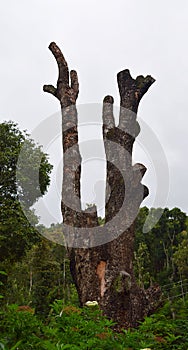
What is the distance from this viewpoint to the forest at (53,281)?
120 inches

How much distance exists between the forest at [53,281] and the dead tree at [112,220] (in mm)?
317

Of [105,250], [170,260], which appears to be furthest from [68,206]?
[170,260]

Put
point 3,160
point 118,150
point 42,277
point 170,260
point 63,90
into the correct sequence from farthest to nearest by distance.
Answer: point 170,260 → point 42,277 → point 3,160 → point 63,90 → point 118,150

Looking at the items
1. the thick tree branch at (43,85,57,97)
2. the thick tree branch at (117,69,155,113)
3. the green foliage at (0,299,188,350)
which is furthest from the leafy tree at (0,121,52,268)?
the green foliage at (0,299,188,350)

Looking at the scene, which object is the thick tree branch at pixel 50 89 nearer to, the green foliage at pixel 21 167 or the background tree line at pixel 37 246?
the background tree line at pixel 37 246

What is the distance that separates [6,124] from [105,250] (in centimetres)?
870

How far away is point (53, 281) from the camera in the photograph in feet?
77.7

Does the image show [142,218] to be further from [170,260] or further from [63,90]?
[63,90]

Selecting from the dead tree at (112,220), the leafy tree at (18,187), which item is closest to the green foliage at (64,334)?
the dead tree at (112,220)

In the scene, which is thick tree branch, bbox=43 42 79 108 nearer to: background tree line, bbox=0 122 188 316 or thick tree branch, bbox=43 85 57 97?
thick tree branch, bbox=43 85 57 97

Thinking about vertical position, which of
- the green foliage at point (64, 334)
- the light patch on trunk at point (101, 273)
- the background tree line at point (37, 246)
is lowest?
the green foliage at point (64, 334)

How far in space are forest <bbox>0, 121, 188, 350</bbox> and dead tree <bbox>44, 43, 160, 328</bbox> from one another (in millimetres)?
317

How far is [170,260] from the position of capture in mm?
27125

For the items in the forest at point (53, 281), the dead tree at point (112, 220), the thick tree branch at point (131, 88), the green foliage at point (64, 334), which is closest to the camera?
the green foliage at point (64, 334)
